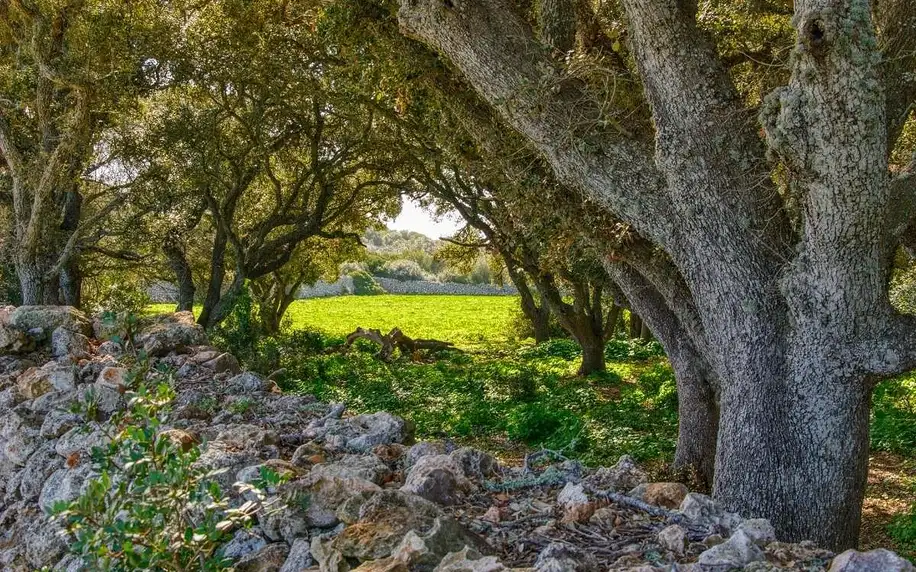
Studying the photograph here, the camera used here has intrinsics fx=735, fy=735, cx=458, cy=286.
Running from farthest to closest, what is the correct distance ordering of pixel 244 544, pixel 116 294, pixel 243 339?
1. pixel 116 294
2. pixel 243 339
3. pixel 244 544

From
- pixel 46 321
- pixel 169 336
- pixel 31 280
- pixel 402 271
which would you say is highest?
pixel 402 271

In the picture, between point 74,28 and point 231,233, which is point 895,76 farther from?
point 231,233

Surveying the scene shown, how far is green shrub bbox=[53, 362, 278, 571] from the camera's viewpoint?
2758 mm

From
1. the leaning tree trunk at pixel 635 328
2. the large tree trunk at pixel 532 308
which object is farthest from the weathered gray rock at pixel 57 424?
the leaning tree trunk at pixel 635 328

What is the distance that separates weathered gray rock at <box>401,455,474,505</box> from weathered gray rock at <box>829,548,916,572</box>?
179 centimetres

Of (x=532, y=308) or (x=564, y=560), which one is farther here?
(x=532, y=308)

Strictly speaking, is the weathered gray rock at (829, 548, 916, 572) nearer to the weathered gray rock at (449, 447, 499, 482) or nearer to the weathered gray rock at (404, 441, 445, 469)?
the weathered gray rock at (449, 447, 499, 482)

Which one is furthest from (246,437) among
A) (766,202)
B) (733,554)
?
(766,202)

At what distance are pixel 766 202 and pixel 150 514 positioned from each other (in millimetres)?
4208

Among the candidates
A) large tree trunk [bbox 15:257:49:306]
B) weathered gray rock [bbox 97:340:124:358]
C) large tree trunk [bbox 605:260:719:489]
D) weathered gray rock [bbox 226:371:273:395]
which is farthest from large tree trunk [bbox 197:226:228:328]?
large tree trunk [bbox 605:260:719:489]

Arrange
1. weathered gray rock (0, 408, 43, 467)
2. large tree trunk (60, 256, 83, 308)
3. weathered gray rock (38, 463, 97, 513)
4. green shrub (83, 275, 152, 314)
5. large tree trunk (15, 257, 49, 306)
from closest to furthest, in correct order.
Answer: weathered gray rock (38, 463, 97, 513), weathered gray rock (0, 408, 43, 467), large tree trunk (15, 257, 49, 306), large tree trunk (60, 256, 83, 308), green shrub (83, 275, 152, 314)

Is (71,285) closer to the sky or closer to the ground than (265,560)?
closer to the sky

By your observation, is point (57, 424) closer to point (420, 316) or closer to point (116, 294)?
point (116, 294)

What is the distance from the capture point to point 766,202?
502cm
